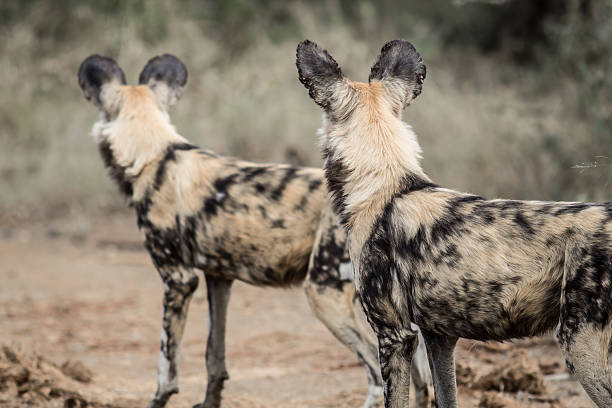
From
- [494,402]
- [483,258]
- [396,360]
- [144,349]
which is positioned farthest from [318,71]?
[144,349]

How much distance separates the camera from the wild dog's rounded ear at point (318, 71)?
273cm

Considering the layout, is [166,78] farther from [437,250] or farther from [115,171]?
[437,250]

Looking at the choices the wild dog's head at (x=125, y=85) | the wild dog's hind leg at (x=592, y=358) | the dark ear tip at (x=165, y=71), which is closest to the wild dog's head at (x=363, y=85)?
the wild dog's hind leg at (x=592, y=358)

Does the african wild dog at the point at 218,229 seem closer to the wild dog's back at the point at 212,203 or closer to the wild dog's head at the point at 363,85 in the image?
the wild dog's back at the point at 212,203

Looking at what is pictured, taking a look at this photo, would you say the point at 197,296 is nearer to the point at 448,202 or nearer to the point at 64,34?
the point at 448,202

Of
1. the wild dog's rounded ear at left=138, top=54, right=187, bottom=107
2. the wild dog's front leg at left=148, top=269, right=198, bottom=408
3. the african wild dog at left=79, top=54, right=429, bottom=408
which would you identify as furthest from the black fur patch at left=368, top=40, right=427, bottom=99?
the wild dog's rounded ear at left=138, top=54, right=187, bottom=107

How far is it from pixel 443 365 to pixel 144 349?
2.71 metres

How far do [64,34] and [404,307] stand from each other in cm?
1122

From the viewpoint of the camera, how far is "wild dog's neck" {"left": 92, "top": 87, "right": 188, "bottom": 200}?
12.2 ft

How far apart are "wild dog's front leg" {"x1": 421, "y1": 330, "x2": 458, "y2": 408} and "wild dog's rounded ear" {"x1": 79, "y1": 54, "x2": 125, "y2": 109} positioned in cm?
219

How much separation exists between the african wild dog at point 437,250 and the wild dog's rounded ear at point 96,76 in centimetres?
166

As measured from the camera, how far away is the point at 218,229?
11.3 ft

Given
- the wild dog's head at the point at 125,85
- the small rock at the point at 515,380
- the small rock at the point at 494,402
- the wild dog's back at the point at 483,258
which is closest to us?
the wild dog's back at the point at 483,258

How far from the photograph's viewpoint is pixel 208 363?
12.0ft
